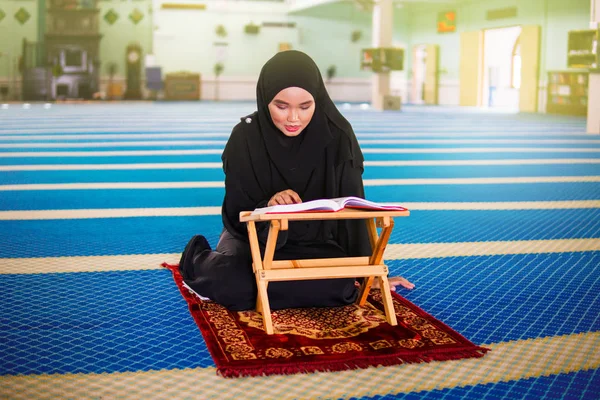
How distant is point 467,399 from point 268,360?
45 centimetres

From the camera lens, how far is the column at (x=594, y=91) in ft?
26.3

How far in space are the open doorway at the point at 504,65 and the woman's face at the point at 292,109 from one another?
19.5 meters

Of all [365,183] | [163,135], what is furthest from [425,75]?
[365,183]

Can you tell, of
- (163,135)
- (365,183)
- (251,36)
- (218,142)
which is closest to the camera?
(365,183)

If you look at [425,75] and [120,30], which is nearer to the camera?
[120,30]

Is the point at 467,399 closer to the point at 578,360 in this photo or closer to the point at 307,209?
the point at 578,360

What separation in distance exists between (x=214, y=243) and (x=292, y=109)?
3.53 ft

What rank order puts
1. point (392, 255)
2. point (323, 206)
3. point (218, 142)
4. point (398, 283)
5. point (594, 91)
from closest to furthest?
point (323, 206) → point (398, 283) → point (392, 255) → point (218, 142) → point (594, 91)

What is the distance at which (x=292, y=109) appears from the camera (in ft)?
6.40

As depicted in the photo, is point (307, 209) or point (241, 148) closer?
point (307, 209)

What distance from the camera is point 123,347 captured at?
1734 mm

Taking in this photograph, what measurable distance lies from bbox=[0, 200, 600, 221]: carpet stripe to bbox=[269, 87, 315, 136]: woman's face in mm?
1713

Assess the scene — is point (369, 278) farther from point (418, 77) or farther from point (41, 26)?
point (418, 77)

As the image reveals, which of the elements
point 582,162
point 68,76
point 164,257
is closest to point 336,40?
point 68,76
